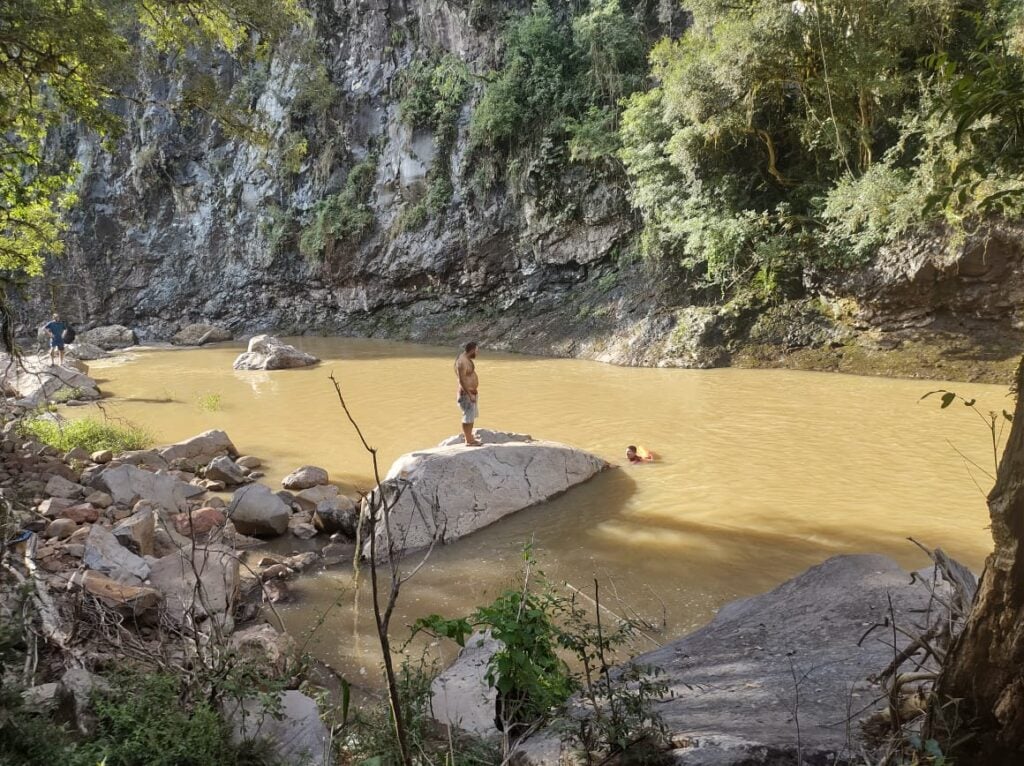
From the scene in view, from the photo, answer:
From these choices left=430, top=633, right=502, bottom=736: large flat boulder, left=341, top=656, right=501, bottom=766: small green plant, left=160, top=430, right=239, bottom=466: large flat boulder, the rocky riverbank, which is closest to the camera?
left=341, top=656, right=501, bottom=766: small green plant

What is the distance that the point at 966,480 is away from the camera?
22.1ft

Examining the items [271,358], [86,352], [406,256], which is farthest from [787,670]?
[86,352]

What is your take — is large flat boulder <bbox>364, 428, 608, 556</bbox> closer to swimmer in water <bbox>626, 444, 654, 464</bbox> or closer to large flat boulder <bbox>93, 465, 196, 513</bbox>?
swimmer in water <bbox>626, 444, 654, 464</bbox>

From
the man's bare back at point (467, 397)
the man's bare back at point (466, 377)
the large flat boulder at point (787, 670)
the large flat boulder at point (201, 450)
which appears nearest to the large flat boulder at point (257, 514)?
the man's bare back at point (467, 397)

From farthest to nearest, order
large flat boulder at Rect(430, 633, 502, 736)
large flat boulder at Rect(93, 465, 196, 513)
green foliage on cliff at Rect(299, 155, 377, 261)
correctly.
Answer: green foliage on cliff at Rect(299, 155, 377, 261)
large flat boulder at Rect(93, 465, 196, 513)
large flat boulder at Rect(430, 633, 502, 736)

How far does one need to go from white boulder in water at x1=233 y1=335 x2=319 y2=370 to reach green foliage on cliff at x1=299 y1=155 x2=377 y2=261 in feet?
29.2

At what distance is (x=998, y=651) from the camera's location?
1.56 metres

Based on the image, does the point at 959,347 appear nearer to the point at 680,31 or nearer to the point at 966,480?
the point at 966,480

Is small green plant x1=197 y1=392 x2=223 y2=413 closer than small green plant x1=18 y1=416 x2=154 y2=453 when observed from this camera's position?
No

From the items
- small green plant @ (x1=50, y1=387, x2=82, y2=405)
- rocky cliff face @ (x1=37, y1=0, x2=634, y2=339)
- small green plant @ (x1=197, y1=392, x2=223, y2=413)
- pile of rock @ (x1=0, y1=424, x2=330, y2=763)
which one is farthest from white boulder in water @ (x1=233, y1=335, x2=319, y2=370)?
pile of rock @ (x1=0, y1=424, x2=330, y2=763)

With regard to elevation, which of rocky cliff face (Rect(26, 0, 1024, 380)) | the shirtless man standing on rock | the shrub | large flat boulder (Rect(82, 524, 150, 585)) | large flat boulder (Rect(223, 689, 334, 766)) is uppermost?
rocky cliff face (Rect(26, 0, 1024, 380))

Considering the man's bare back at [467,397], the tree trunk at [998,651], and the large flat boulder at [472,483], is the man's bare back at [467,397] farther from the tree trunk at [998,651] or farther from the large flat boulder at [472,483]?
the tree trunk at [998,651]

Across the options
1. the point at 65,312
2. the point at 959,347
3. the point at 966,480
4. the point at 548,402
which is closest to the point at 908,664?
the point at 966,480

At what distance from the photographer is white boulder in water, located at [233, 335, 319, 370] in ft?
59.2
